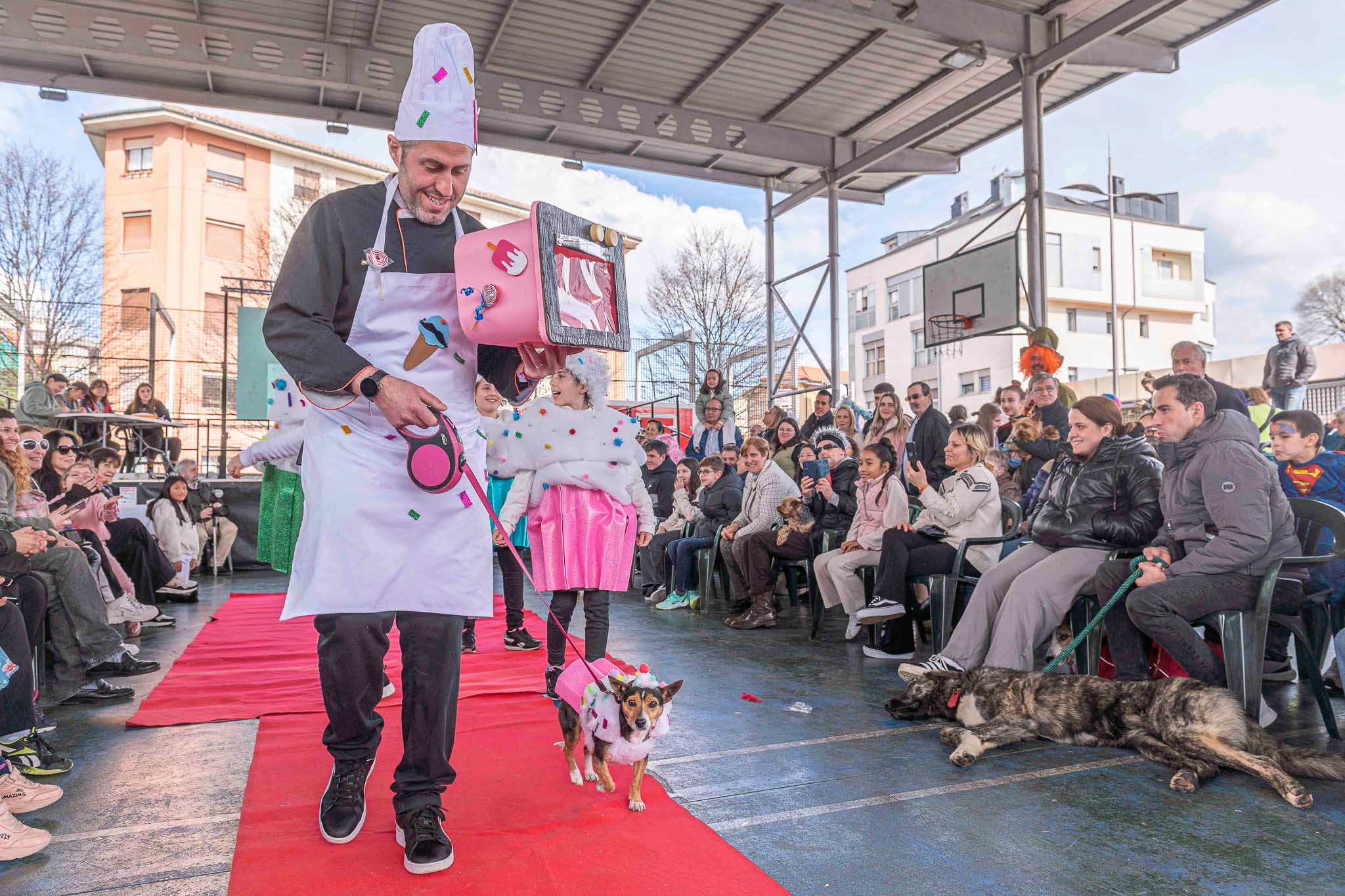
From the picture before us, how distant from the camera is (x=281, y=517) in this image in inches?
170

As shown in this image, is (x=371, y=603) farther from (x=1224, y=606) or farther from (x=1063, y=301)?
(x=1063, y=301)

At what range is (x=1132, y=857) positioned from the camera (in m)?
2.44

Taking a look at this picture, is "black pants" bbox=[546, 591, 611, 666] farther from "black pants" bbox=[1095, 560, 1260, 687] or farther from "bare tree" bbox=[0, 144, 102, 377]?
"bare tree" bbox=[0, 144, 102, 377]

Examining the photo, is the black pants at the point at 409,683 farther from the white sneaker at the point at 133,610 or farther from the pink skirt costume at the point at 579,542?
the white sneaker at the point at 133,610

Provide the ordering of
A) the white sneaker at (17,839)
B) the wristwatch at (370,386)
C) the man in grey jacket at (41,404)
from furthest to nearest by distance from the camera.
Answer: the man in grey jacket at (41,404), the white sneaker at (17,839), the wristwatch at (370,386)

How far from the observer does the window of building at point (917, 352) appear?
39719 millimetres

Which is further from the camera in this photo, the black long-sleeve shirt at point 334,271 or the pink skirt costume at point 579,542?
the pink skirt costume at point 579,542

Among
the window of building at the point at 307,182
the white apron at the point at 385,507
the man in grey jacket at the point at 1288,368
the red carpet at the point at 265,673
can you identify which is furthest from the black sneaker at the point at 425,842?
the window of building at the point at 307,182

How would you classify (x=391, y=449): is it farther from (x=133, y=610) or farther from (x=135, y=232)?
(x=135, y=232)

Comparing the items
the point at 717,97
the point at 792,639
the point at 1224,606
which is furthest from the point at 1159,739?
the point at 717,97

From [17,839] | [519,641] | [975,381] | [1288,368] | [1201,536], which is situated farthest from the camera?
[975,381]

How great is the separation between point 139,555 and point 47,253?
1420 cm

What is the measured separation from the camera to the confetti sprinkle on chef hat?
4328 mm

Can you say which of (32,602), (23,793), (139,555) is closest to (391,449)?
(23,793)
